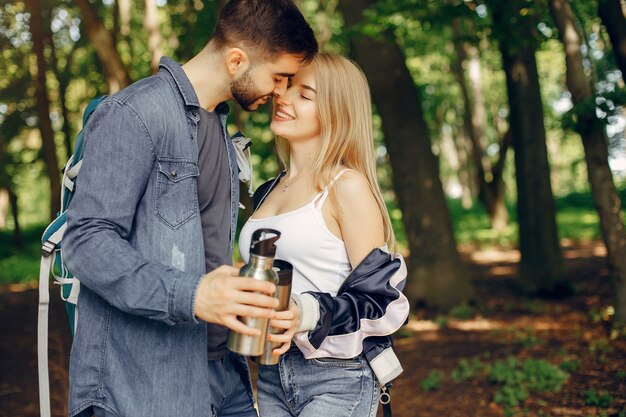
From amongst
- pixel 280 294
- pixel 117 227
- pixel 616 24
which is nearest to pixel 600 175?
pixel 616 24

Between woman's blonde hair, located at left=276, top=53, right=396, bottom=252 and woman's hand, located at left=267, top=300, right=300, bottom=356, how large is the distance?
0.74m

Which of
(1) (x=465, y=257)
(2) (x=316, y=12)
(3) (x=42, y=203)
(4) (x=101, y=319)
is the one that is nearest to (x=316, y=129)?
(4) (x=101, y=319)

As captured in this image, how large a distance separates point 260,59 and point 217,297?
1081 millimetres

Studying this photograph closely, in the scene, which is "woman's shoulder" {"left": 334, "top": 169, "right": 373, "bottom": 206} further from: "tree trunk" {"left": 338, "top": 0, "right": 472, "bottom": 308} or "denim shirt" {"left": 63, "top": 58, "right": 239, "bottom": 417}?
"tree trunk" {"left": 338, "top": 0, "right": 472, "bottom": 308}

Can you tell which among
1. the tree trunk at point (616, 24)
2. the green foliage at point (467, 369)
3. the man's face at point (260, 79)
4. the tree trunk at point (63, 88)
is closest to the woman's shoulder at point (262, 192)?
the man's face at point (260, 79)

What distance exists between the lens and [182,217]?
2336 millimetres

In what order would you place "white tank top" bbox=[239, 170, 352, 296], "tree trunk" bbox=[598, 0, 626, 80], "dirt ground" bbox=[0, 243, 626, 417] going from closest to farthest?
"white tank top" bbox=[239, 170, 352, 296], "tree trunk" bbox=[598, 0, 626, 80], "dirt ground" bbox=[0, 243, 626, 417]

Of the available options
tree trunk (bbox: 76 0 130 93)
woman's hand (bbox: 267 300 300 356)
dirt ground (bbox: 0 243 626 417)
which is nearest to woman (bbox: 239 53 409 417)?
woman's hand (bbox: 267 300 300 356)

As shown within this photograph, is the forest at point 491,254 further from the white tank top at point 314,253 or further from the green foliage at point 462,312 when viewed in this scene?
the white tank top at point 314,253

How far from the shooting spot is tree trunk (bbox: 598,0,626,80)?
609 cm

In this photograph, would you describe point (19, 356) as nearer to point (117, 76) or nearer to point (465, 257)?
point (117, 76)

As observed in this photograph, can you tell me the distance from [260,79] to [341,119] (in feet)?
1.51

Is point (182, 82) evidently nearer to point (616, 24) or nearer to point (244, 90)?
point (244, 90)

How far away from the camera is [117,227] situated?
2.13 m
